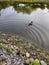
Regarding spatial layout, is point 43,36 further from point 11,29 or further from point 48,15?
point 48,15

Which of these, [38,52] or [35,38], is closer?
[38,52]

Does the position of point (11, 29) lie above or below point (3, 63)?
below

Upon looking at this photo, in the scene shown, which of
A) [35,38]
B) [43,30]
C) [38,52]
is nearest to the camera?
[38,52]

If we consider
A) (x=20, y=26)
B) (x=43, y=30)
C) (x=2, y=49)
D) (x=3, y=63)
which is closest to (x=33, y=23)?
(x=20, y=26)

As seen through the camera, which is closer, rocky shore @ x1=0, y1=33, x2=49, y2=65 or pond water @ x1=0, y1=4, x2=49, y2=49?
rocky shore @ x1=0, y1=33, x2=49, y2=65

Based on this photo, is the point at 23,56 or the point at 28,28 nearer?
the point at 23,56

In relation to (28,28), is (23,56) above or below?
above

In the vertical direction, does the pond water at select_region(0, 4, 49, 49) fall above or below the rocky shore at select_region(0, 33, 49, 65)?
below

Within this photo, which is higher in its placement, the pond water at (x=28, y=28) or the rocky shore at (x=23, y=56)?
the rocky shore at (x=23, y=56)

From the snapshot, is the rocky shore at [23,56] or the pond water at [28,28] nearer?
the rocky shore at [23,56]

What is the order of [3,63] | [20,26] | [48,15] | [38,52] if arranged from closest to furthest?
[3,63] → [38,52] → [20,26] → [48,15]
